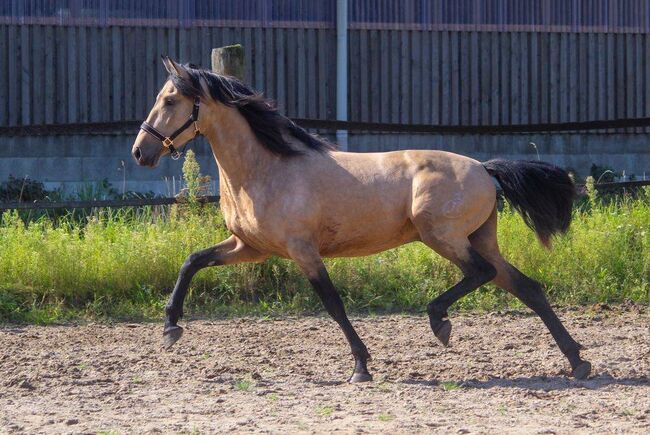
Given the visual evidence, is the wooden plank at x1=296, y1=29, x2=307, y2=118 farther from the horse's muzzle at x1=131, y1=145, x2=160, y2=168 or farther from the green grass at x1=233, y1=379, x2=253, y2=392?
the green grass at x1=233, y1=379, x2=253, y2=392

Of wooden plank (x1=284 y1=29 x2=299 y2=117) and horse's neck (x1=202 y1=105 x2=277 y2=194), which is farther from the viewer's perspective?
wooden plank (x1=284 y1=29 x2=299 y2=117)

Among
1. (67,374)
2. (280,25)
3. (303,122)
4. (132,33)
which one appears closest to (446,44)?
(280,25)

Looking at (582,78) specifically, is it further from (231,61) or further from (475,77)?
(231,61)

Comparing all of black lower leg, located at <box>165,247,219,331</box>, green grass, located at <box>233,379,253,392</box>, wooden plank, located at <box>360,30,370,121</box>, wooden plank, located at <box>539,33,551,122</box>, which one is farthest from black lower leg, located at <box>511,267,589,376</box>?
wooden plank, located at <box>539,33,551,122</box>

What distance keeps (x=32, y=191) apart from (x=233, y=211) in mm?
6488

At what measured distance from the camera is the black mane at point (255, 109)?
663 centimetres

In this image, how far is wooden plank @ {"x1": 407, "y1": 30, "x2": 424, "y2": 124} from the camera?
1498 cm

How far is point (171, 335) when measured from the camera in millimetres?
6711

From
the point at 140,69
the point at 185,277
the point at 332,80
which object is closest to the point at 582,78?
the point at 332,80

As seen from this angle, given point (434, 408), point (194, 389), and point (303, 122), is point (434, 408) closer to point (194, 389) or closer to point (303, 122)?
point (194, 389)

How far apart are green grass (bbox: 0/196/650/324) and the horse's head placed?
219cm

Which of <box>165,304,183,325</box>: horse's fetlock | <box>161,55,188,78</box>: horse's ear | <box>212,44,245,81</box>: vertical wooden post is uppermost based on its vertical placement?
<box>212,44,245,81</box>: vertical wooden post

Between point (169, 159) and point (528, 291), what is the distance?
8.39 metres

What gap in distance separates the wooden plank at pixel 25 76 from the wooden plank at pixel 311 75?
3514 mm
